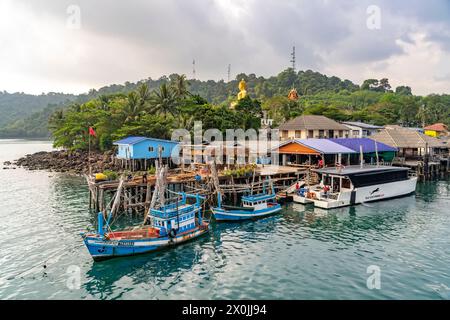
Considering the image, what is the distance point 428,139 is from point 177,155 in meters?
46.0

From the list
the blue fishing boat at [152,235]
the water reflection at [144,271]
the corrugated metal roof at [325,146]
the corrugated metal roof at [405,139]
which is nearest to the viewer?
the water reflection at [144,271]

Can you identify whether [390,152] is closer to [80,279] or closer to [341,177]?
[341,177]

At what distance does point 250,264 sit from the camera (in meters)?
24.0

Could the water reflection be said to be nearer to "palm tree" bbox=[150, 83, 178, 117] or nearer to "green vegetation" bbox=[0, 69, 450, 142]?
"green vegetation" bbox=[0, 69, 450, 142]

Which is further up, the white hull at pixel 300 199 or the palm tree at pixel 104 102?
the palm tree at pixel 104 102

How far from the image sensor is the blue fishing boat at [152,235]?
2469 cm

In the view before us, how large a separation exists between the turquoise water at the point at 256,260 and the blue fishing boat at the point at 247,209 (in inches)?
37.7

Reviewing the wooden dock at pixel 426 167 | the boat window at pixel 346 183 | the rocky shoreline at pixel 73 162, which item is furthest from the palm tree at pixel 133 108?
the wooden dock at pixel 426 167

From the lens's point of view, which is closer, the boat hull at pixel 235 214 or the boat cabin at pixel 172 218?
the boat cabin at pixel 172 218

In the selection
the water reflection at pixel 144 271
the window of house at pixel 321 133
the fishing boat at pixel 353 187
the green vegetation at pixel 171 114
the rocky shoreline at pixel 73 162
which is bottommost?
the water reflection at pixel 144 271

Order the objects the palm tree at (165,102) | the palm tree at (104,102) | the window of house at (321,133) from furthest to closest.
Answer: the palm tree at (104,102) → the palm tree at (165,102) → the window of house at (321,133)

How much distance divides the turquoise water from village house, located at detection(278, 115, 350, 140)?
25951 millimetres

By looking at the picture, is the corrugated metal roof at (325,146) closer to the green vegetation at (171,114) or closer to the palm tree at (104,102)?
the green vegetation at (171,114)
